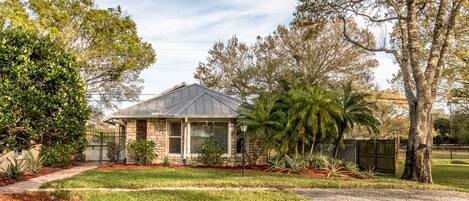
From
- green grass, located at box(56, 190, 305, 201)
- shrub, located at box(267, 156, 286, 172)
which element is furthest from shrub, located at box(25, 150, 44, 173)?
shrub, located at box(267, 156, 286, 172)

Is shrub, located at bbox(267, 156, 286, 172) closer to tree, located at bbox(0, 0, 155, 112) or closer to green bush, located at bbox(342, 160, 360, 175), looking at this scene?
green bush, located at bbox(342, 160, 360, 175)

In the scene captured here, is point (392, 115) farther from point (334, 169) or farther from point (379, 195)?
point (379, 195)

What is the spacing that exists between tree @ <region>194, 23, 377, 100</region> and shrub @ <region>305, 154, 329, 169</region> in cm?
1264

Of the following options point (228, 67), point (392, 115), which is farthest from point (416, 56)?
point (392, 115)

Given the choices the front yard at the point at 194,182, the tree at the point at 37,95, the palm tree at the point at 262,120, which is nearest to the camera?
the tree at the point at 37,95

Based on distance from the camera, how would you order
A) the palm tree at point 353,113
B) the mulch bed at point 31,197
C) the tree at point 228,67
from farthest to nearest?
the tree at point 228,67, the palm tree at point 353,113, the mulch bed at point 31,197

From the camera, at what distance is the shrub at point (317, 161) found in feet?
50.3

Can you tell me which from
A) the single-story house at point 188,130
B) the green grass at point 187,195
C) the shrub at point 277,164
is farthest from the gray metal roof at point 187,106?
the green grass at point 187,195

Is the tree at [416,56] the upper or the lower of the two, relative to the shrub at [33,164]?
upper

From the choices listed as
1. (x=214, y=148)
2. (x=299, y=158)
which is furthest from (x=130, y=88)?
(x=299, y=158)

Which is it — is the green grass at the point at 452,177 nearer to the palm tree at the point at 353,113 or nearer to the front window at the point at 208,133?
the palm tree at the point at 353,113

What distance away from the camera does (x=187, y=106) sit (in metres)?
18.2

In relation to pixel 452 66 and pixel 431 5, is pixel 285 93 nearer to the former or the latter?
pixel 431 5

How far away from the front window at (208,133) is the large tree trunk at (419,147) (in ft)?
24.4
